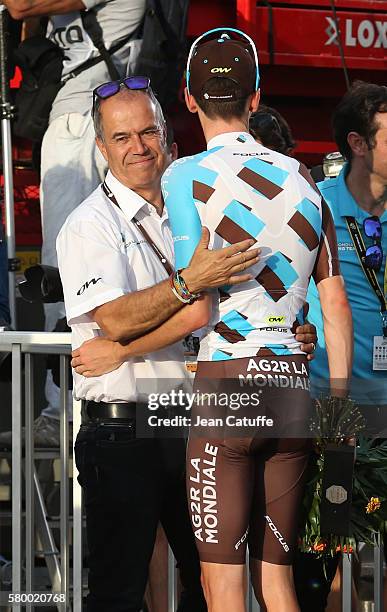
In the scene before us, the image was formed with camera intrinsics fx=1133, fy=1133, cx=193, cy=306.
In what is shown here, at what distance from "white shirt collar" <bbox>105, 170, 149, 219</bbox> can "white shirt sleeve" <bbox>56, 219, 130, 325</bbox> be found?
0.40 ft

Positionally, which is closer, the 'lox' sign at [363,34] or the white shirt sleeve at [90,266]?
the white shirt sleeve at [90,266]

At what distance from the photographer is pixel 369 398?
13.6 feet

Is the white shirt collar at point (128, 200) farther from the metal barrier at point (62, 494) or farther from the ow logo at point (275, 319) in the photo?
the ow logo at point (275, 319)

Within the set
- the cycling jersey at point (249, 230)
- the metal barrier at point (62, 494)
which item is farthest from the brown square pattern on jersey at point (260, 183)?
the metal barrier at point (62, 494)

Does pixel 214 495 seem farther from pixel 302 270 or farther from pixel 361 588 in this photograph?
pixel 361 588

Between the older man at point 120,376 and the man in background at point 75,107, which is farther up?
the man in background at point 75,107

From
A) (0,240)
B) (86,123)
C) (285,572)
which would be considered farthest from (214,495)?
(86,123)

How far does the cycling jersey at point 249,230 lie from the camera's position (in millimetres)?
3168

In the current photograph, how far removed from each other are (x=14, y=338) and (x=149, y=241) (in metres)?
0.70

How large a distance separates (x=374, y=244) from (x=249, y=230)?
1179 millimetres

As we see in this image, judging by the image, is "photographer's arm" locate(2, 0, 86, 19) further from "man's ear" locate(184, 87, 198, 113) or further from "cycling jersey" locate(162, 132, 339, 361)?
"cycling jersey" locate(162, 132, 339, 361)

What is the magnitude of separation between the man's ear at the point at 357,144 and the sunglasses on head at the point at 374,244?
27 centimetres

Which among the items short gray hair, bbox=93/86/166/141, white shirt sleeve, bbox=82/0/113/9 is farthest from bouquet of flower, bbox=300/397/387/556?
white shirt sleeve, bbox=82/0/113/9

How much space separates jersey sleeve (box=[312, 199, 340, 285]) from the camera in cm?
337
